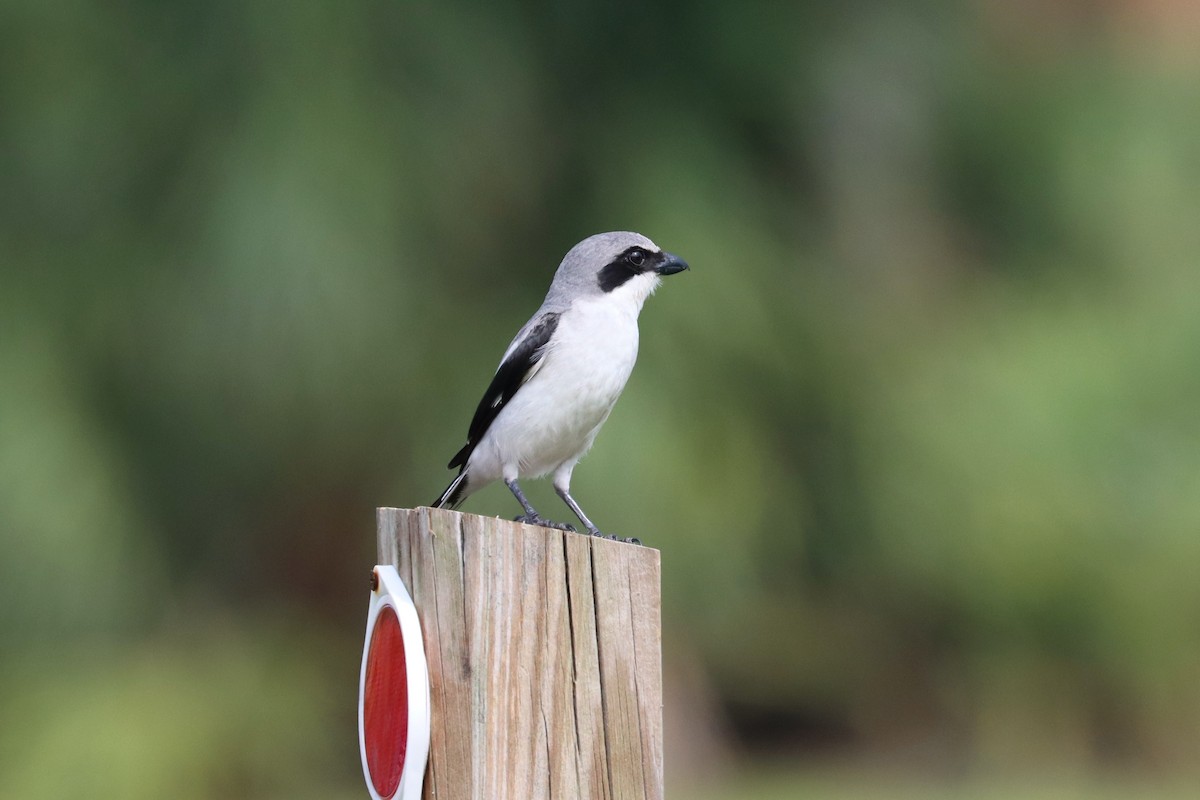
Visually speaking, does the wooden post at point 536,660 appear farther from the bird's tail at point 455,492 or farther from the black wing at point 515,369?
the bird's tail at point 455,492

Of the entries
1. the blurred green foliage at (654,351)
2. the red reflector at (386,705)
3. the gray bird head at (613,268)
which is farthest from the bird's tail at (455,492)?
the blurred green foliage at (654,351)

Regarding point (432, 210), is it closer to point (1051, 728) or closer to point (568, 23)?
point (568, 23)

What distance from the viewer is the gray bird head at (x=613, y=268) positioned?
15.1 ft

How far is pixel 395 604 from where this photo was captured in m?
2.57

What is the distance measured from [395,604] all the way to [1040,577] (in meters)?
9.24

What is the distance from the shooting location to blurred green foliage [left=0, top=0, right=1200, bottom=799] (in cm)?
904

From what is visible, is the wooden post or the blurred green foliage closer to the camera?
the wooden post

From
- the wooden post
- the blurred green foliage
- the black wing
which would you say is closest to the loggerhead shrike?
the black wing

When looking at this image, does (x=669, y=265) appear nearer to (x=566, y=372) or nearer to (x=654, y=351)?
(x=566, y=372)

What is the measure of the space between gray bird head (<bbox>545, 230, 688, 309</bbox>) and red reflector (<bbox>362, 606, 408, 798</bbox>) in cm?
208

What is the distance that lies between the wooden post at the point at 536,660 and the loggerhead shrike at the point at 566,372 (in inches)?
61.8

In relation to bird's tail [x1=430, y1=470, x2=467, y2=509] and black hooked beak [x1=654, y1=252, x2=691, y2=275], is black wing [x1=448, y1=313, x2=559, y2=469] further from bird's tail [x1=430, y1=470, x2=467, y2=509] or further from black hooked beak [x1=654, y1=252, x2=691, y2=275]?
black hooked beak [x1=654, y1=252, x2=691, y2=275]

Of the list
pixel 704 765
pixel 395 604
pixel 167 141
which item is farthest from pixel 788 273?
pixel 395 604

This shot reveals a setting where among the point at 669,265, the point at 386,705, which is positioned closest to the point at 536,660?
the point at 386,705
